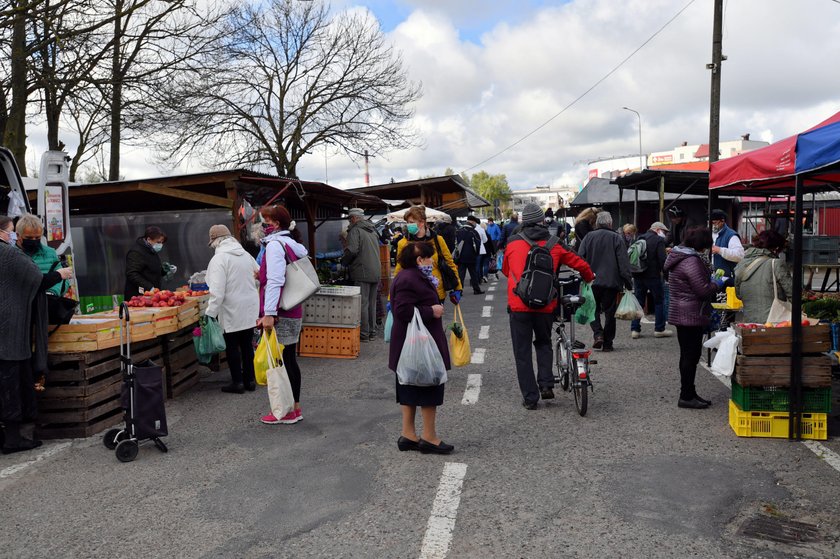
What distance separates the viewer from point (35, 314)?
5.86m

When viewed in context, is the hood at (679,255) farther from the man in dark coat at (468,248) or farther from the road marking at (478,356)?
the man in dark coat at (468,248)

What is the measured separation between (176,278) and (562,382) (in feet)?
24.3

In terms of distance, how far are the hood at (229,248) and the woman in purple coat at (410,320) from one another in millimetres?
2811

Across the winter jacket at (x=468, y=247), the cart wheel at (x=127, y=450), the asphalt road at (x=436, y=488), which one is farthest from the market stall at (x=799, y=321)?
the winter jacket at (x=468, y=247)

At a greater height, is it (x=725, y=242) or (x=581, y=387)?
(x=725, y=242)

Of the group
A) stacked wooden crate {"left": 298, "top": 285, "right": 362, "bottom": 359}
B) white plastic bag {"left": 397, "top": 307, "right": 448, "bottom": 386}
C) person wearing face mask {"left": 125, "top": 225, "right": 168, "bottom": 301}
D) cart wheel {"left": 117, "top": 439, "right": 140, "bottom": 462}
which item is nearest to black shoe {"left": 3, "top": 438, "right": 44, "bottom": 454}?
cart wheel {"left": 117, "top": 439, "right": 140, "bottom": 462}

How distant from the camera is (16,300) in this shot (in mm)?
5688

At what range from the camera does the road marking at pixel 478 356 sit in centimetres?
927

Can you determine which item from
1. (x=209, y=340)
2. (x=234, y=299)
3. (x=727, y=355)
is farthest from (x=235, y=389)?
(x=727, y=355)

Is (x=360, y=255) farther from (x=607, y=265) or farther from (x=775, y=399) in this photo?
(x=775, y=399)

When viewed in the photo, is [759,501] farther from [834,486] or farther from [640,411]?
[640,411]

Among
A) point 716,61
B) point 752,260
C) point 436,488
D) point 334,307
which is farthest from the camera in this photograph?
point 716,61

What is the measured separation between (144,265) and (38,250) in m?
2.40

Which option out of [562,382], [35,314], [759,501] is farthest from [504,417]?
[35,314]
